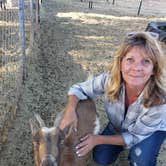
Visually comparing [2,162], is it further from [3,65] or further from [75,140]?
[3,65]

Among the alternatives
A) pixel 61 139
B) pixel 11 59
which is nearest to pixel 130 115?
pixel 61 139

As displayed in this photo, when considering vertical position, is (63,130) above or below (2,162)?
above

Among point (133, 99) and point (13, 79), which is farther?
point (13, 79)

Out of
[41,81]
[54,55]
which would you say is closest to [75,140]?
[41,81]

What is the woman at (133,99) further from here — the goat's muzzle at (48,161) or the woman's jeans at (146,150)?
the goat's muzzle at (48,161)

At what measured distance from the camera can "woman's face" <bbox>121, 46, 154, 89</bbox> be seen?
8.20ft

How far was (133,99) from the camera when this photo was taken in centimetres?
281

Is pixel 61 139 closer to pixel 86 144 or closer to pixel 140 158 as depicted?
pixel 86 144

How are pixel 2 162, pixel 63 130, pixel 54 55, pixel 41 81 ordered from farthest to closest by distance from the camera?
1. pixel 54 55
2. pixel 41 81
3. pixel 2 162
4. pixel 63 130

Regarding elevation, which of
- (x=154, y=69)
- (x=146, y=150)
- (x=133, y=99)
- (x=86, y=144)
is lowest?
(x=146, y=150)

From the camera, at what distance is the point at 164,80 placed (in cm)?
Answer: 267

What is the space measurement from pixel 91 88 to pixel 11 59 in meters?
1.74

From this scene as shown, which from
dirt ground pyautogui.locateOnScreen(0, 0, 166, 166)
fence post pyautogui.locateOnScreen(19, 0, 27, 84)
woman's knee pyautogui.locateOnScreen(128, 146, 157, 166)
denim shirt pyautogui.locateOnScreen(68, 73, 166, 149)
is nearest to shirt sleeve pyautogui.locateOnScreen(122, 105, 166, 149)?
denim shirt pyautogui.locateOnScreen(68, 73, 166, 149)

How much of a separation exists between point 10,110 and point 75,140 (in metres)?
1.18
